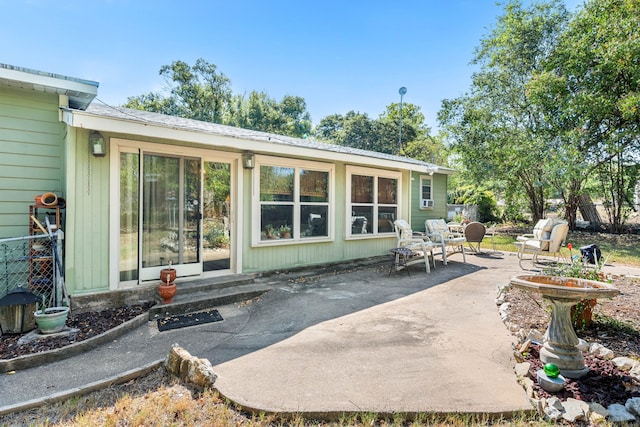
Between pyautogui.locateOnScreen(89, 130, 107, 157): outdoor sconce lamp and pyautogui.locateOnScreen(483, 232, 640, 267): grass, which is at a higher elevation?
pyautogui.locateOnScreen(89, 130, 107, 157): outdoor sconce lamp

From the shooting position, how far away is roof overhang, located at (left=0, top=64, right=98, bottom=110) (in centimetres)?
398

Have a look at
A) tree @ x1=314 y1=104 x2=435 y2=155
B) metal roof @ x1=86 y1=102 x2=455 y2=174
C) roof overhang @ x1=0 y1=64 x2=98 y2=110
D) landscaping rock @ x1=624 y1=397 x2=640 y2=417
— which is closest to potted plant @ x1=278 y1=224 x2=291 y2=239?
metal roof @ x1=86 y1=102 x2=455 y2=174

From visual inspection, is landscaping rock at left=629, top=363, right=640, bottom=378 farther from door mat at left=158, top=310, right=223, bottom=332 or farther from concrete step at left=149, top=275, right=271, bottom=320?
concrete step at left=149, top=275, right=271, bottom=320

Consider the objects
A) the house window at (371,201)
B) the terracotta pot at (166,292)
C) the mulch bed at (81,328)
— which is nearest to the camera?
the mulch bed at (81,328)

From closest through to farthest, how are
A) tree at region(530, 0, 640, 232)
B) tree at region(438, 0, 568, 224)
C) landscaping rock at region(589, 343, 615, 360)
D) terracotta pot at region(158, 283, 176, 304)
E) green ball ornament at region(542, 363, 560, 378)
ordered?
green ball ornament at region(542, 363, 560, 378) → landscaping rock at region(589, 343, 615, 360) → terracotta pot at region(158, 283, 176, 304) → tree at region(530, 0, 640, 232) → tree at region(438, 0, 568, 224)

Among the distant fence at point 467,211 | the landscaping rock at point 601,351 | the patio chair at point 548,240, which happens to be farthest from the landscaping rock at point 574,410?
the distant fence at point 467,211

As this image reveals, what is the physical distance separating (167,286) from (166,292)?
80mm

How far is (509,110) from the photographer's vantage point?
13.9m

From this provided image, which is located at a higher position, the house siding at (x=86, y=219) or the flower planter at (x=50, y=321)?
the house siding at (x=86, y=219)

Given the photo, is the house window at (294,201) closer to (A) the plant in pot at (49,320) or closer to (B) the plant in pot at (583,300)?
(A) the plant in pot at (49,320)

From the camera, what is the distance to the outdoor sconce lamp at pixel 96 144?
13.9 feet

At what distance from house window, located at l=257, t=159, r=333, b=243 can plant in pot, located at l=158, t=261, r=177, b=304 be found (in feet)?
5.60

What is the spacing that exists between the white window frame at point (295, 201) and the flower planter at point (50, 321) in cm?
281

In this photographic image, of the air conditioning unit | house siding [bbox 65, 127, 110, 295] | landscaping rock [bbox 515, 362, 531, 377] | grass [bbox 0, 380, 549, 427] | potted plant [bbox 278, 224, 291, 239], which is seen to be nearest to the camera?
grass [bbox 0, 380, 549, 427]
